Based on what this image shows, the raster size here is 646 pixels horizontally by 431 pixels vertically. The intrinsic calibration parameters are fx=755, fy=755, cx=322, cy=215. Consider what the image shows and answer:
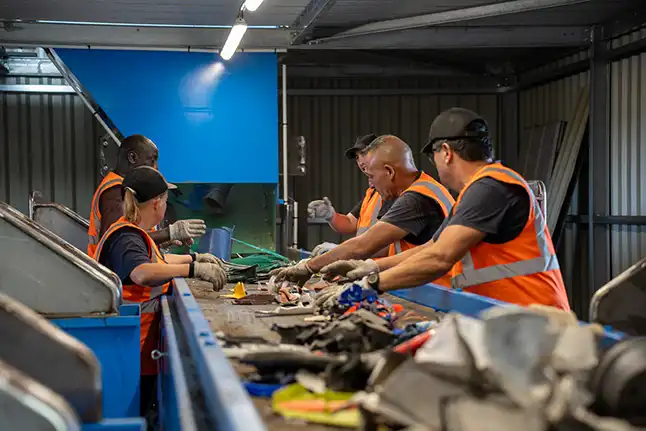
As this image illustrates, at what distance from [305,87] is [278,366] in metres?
8.26

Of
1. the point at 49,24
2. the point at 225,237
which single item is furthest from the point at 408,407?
the point at 49,24

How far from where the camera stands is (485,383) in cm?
126

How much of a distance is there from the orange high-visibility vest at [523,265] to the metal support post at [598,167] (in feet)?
17.0

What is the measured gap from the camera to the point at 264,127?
6.95 metres

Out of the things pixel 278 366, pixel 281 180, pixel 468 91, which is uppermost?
pixel 468 91

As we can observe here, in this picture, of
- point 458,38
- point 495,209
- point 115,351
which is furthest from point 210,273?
point 458,38

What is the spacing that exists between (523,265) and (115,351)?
165 cm

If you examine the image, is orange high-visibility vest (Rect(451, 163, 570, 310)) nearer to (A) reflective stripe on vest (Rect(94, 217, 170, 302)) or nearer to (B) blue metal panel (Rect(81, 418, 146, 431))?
(A) reflective stripe on vest (Rect(94, 217, 170, 302))

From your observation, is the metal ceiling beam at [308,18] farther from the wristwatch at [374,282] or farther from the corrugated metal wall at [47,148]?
the wristwatch at [374,282]

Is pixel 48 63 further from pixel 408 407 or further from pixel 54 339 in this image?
pixel 408 407

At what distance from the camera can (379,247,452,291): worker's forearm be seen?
9.76ft

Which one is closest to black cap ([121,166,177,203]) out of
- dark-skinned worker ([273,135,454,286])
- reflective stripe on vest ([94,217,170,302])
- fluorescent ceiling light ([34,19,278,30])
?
reflective stripe on vest ([94,217,170,302])

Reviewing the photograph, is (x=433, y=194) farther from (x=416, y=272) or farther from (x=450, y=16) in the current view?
(x=450, y=16)

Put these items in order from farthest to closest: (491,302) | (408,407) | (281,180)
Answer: (281,180), (491,302), (408,407)
